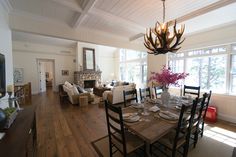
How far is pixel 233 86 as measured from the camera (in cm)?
351

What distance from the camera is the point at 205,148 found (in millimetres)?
2232

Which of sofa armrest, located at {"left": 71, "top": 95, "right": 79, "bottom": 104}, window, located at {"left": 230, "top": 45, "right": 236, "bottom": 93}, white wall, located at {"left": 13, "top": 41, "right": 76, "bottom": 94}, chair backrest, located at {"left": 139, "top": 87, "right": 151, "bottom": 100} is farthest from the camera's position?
white wall, located at {"left": 13, "top": 41, "right": 76, "bottom": 94}

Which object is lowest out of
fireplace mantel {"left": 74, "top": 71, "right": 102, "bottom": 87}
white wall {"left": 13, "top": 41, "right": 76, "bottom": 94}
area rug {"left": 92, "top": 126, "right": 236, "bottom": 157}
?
area rug {"left": 92, "top": 126, "right": 236, "bottom": 157}

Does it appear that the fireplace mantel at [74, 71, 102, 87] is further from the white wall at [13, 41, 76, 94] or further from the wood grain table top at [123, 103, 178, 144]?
the wood grain table top at [123, 103, 178, 144]

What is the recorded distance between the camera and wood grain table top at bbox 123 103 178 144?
53.0 inches

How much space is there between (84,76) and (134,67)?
3.74 metres

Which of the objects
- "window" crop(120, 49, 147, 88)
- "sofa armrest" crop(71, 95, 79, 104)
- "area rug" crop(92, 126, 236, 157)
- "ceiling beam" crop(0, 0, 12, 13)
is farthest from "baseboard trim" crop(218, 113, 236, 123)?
"ceiling beam" crop(0, 0, 12, 13)

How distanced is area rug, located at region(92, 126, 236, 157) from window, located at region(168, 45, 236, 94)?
2.08m

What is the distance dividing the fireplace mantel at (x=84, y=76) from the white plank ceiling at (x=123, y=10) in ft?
16.1

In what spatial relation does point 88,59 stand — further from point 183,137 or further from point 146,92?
point 183,137

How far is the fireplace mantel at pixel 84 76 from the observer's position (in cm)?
792

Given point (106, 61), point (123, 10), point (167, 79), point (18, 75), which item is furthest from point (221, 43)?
point (18, 75)

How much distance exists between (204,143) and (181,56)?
11.3 feet

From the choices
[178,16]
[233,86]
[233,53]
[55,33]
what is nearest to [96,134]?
[55,33]
